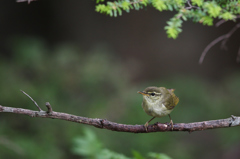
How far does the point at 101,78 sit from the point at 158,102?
2.68m

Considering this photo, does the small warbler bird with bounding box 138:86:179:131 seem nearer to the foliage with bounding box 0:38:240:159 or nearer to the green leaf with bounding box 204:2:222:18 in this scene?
the green leaf with bounding box 204:2:222:18

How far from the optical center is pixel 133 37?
898 cm

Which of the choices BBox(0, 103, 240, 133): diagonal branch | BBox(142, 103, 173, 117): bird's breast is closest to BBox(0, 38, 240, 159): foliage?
BBox(142, 103, 173, 117): bird's breast

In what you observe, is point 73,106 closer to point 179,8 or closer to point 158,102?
point 158,102

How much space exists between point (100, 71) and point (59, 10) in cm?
277

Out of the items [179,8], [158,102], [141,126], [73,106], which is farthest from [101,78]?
Result: [179,8]

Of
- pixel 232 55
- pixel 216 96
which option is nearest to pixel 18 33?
pixel 216 96

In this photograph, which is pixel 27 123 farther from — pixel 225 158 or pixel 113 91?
pixel 225 158

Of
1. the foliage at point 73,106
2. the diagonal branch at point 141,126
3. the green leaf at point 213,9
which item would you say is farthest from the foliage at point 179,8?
the foliage at point 73,106

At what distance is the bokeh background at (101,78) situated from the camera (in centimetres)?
541

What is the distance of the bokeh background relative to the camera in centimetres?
541

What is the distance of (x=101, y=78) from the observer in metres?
5.98

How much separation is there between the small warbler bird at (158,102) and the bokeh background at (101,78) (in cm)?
55

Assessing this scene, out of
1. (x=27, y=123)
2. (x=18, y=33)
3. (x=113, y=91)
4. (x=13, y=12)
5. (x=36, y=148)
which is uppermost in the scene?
(x=13, y=12)
